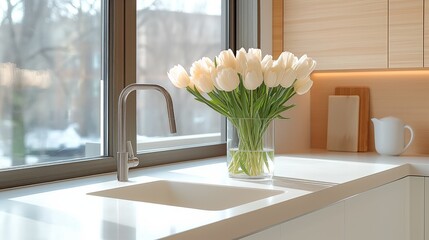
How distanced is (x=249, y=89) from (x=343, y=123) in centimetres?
131

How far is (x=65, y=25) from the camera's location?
1.91 m

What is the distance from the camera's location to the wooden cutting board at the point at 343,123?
9.45 ft

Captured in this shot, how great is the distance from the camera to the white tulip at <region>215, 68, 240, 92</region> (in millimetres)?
1703

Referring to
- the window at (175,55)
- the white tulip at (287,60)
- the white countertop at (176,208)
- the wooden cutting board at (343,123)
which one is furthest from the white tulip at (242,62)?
the wooden cutting board at (343,123)

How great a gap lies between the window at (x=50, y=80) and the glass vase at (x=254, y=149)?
0.54 meters

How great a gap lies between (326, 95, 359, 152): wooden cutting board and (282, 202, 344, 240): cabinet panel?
123 centimetres

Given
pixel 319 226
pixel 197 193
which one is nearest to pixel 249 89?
pixel 197 193

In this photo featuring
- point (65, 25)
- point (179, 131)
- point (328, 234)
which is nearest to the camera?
point (328, 234)

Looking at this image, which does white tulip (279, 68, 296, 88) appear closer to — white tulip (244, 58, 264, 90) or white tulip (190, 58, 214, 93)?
white tulip (244, 58, 264, 90)

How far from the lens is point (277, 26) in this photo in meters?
2.83

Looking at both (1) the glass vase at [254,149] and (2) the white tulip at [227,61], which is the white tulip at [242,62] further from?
(1) the glass vase at [254,149]

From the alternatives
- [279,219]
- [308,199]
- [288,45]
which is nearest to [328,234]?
[308,199]

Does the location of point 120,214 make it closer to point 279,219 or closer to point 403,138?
point 279,219

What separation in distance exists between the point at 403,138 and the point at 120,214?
1783 mm
